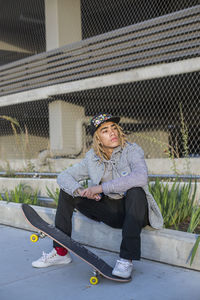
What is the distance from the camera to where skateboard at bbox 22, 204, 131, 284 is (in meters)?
2.63

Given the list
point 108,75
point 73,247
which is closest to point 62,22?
point 108,75

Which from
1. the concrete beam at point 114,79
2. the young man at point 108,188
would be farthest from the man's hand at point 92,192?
the concrete beam at point 114,79

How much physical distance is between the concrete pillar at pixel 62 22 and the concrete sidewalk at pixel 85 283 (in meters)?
8.55

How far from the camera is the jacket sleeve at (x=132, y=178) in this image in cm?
283

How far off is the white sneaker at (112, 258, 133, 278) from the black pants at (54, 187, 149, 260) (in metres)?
0.04

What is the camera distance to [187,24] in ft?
26.3

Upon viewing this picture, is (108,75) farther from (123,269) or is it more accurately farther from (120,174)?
(123,269)

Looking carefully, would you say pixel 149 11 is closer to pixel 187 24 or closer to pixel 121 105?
pixel 187 24

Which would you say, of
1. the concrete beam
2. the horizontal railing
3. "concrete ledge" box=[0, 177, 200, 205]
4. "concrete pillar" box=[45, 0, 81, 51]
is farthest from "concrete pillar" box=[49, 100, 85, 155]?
"concrete ledge" box=[0, 177, 200, 205]

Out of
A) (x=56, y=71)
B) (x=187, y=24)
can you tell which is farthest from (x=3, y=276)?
(x=56, y=71)

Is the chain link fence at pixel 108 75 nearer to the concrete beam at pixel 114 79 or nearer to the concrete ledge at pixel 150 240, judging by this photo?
the concrete beam at pixel 114 79

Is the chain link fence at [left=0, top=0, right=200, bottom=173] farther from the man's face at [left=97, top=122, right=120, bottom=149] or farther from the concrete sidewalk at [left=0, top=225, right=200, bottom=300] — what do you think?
the concrete sidewalk at [left=0, top=225, right=200, bottom=300]

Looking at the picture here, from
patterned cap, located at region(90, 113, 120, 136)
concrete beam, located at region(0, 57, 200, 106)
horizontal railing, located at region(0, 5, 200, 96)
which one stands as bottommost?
patterned cap, located at region(90, 113, 120, 136)

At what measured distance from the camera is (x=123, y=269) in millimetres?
2652
